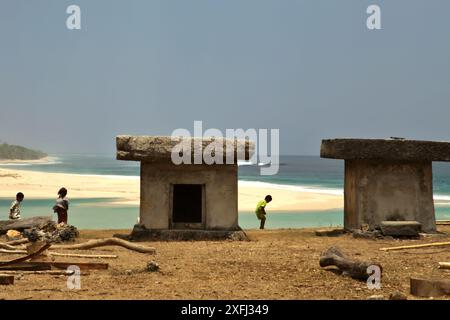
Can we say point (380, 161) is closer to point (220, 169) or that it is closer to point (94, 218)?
point (220, 169)

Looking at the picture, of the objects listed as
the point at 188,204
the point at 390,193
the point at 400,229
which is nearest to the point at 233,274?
the point at 400,229

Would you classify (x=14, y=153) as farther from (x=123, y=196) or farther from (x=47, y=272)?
(x=47, y=272)

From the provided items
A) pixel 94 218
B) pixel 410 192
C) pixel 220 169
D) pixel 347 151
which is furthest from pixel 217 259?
pixel 94 218

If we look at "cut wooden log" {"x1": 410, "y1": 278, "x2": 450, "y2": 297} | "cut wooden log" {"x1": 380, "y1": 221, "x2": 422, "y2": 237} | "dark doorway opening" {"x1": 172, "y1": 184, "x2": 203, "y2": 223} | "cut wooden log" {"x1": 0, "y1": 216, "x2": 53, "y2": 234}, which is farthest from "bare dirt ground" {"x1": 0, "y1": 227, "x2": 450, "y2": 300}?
"dark doorway opening" {"x1": 172, "y1": 184, "x2": 203, "y2": 223}

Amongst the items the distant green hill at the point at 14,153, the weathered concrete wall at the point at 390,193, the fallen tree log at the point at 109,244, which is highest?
the distant green hill at the point at 14,153

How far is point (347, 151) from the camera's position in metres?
14.0

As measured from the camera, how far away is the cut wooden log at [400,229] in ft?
44.7

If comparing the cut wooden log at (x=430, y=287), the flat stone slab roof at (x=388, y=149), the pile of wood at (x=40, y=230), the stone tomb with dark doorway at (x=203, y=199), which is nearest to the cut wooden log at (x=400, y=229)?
the flat stone slab roof at (x=388, y=149)

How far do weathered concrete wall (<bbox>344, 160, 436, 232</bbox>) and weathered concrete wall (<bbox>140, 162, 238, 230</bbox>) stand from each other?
297 centimetres

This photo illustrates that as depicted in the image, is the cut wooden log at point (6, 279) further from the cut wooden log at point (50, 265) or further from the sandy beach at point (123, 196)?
the sandy beach at point (123, 196)

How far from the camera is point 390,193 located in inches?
571

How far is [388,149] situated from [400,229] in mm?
1792

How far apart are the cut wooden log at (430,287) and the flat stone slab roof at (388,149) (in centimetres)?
692
